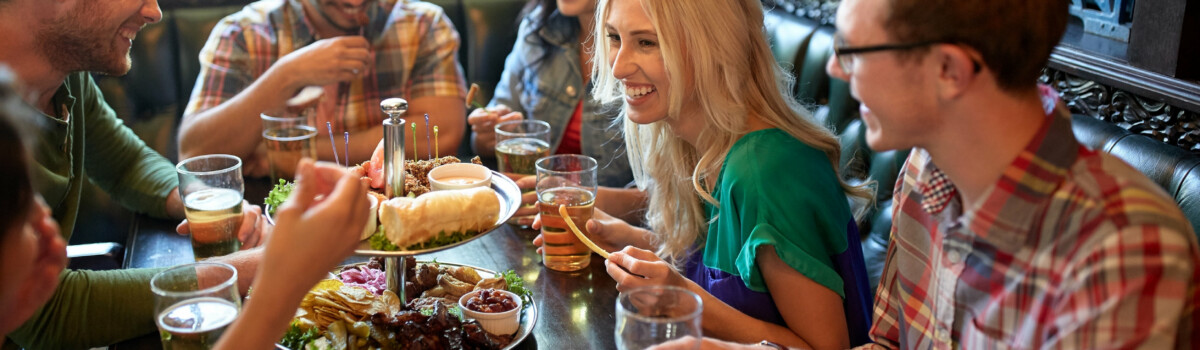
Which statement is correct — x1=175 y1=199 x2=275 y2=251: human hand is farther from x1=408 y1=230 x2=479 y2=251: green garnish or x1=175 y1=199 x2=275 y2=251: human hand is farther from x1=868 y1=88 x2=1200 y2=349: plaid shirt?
x1=868 y1=88 x2=1200 y2=349: plaid shirt

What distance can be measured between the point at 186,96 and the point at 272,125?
165cm

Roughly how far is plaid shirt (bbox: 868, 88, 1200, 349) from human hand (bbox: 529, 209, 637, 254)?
77 centimetres

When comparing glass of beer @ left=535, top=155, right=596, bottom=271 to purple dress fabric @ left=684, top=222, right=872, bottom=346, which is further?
glass of beer @ left=535, top=155, right=596, bottom=271

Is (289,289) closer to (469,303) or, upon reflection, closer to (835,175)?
(469,303)

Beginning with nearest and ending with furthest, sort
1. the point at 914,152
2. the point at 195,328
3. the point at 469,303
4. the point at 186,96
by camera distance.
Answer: the point at 195,328, the point at 914,152, the point at 469,303, the point at 186,96

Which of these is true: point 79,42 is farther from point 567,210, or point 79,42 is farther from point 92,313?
point 567,210

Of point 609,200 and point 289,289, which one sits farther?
point 609,200

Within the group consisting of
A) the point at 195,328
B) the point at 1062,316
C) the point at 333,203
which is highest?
the point at 333,203

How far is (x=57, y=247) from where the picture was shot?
118 cm

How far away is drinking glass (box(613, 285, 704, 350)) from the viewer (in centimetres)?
118

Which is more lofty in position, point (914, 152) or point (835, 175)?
point (914, 152)

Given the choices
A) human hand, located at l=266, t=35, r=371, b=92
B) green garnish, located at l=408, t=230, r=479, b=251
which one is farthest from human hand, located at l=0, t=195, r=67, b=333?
human hand, located at l=266, t=35, r=371, b=92

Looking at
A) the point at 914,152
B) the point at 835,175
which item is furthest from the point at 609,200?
the point at 914,152

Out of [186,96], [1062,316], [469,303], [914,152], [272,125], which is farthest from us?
[186,96]
